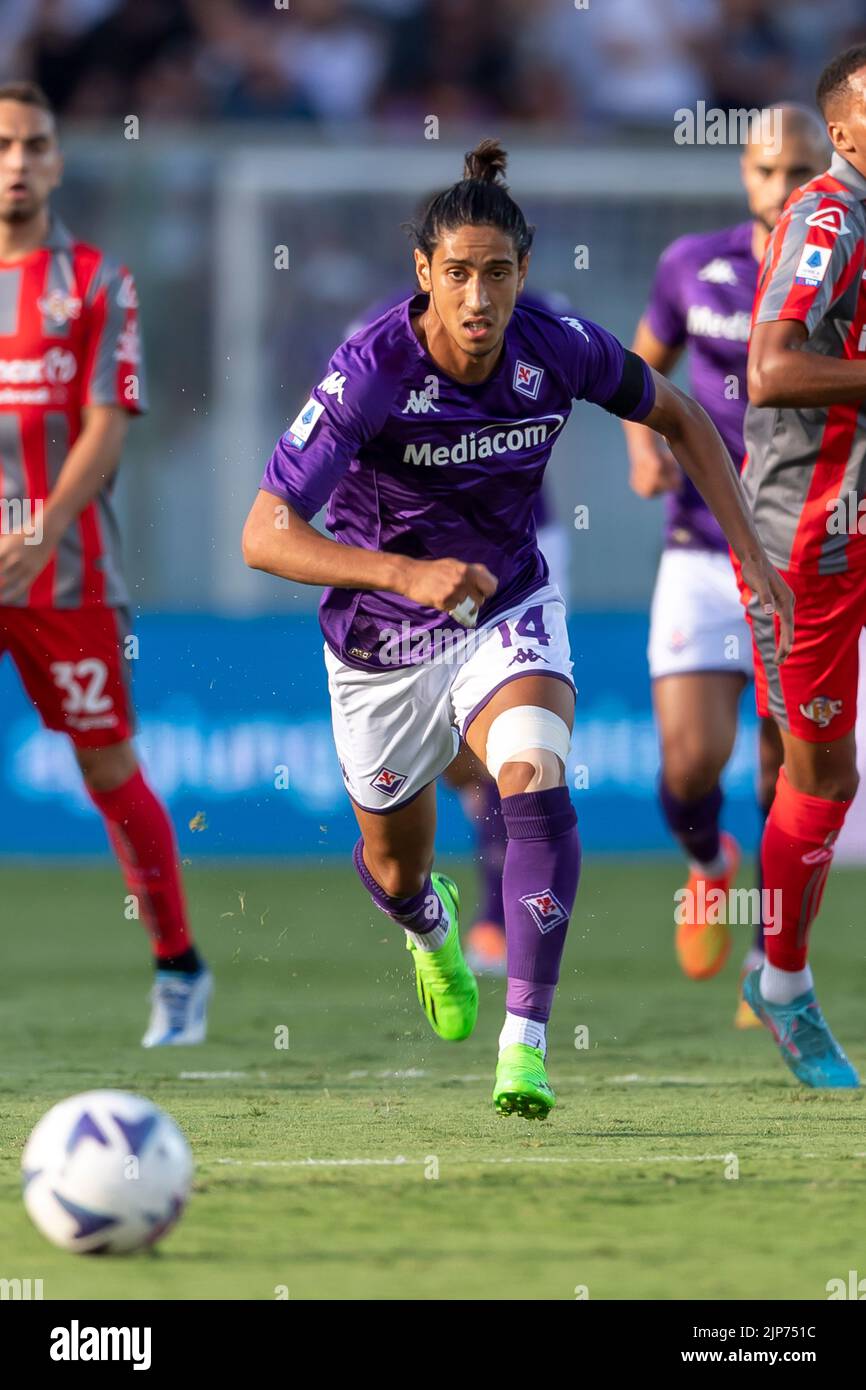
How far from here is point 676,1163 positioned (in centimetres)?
455

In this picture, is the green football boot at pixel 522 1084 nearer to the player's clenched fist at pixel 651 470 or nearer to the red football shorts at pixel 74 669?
the red football shorts at pixel 74 669

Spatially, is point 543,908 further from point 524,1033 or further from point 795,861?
point 795,861

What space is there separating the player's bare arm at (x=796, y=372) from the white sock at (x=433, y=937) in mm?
1670

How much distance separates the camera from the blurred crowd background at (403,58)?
42.2 ft

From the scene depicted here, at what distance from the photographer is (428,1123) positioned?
201 inches

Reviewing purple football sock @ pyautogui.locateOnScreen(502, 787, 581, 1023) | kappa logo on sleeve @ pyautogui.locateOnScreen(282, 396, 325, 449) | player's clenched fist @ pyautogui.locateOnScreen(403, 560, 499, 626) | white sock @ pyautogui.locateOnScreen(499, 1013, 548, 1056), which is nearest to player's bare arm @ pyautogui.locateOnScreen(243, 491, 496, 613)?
player's clenched fist @ pyautogui.locateOnScreen(403, 560, 499, 626)

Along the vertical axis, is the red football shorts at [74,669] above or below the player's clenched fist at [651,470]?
below

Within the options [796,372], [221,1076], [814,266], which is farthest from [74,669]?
[814,266]

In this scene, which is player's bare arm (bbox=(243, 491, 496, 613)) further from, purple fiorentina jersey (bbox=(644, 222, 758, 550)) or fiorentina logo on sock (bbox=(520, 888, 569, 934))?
purple fiorentina jersey (bbox=(644, 222, 758, 550))

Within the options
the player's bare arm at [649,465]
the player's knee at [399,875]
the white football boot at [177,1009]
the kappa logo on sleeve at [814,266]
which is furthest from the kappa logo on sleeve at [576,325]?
the white football boot at [177,1009]

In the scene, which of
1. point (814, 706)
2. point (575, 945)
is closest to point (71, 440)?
point (814, 706)

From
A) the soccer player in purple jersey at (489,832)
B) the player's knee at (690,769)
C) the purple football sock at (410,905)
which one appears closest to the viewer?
the purple football sock at (410,905)

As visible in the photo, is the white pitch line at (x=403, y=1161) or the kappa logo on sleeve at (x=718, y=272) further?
the kappa logo on sleeve at (x=718, y=272)

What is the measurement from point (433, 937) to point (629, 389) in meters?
1.61
